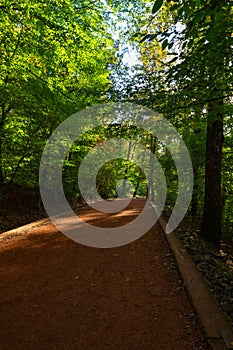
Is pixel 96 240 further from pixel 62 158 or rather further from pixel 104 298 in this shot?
pixel 62 158

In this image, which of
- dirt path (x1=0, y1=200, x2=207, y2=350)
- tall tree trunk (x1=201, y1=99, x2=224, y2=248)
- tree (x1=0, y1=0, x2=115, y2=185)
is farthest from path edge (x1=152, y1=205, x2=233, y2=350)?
A: tree (x1=0, y1=0, x2=115, y2=185)

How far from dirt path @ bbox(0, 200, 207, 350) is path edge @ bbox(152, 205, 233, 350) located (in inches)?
5.0

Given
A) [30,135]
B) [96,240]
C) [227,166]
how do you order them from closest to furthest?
[96,240], [30,135], [227,166]

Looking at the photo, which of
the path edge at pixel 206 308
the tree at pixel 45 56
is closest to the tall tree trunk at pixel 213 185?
the path edge at pixel 206 308

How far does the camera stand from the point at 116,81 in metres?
5.54

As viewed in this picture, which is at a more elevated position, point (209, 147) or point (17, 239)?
point (209, 147)

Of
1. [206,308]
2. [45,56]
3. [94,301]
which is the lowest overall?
[94,301]

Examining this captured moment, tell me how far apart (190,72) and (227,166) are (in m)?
9.32

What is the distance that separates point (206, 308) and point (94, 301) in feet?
5.72

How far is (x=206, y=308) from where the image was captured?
3754 mm

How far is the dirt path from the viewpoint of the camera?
333 centimetres

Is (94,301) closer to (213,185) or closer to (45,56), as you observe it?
(213,185)

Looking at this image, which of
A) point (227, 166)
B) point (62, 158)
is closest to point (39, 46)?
point (62, 158)

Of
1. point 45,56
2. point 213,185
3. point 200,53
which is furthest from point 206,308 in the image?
point 45,56
